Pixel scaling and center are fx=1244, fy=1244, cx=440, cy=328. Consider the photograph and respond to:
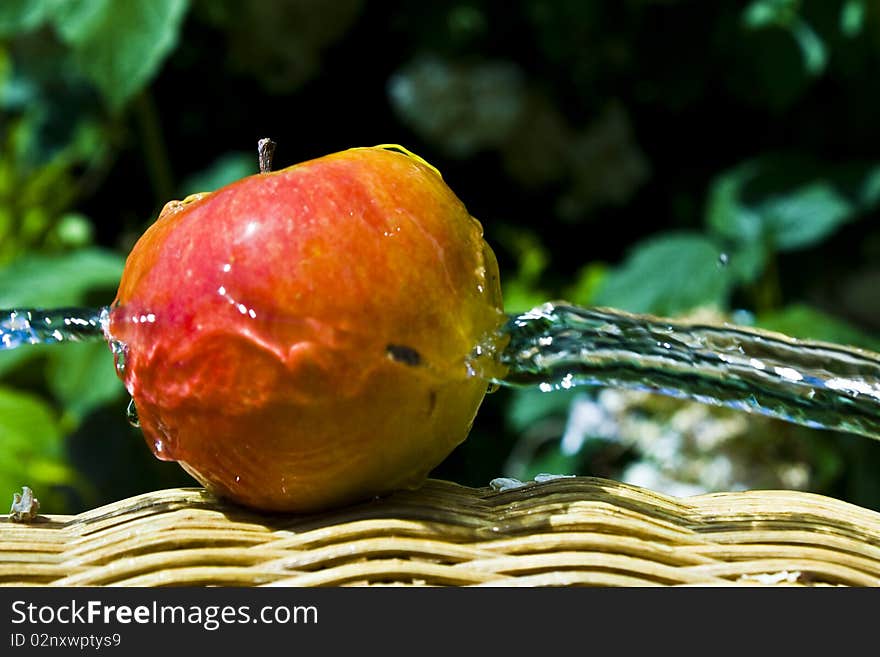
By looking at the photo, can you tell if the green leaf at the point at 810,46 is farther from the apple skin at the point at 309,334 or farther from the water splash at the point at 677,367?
the apple skin at the point at 309,334

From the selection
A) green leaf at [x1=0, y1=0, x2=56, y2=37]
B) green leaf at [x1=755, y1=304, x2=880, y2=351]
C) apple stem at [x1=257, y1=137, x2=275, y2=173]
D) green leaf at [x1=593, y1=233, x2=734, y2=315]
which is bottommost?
apple stem at [x1=257, y1=137, x2=275, y2=173]

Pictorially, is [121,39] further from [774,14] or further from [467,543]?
[467,543]

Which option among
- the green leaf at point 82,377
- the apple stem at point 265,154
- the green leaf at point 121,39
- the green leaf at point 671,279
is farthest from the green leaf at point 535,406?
the apple stem at point 265,154

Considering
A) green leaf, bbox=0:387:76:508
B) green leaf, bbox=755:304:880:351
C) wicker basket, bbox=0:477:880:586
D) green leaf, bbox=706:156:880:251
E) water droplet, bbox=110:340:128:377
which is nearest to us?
wicker basket, bbox=0:477:880:586

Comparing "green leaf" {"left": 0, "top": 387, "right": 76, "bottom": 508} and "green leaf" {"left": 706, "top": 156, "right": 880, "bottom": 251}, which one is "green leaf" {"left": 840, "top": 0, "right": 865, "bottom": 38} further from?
"green leaf" {"left": 0, "top": 387, "right": 76, "bottom": 508}

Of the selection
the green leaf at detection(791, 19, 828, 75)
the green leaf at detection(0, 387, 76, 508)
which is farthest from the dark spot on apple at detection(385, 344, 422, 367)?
the green leaf at detection(791, 19, 828, 75)

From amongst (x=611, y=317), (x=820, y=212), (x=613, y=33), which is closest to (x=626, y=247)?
(x=613, y=33)
